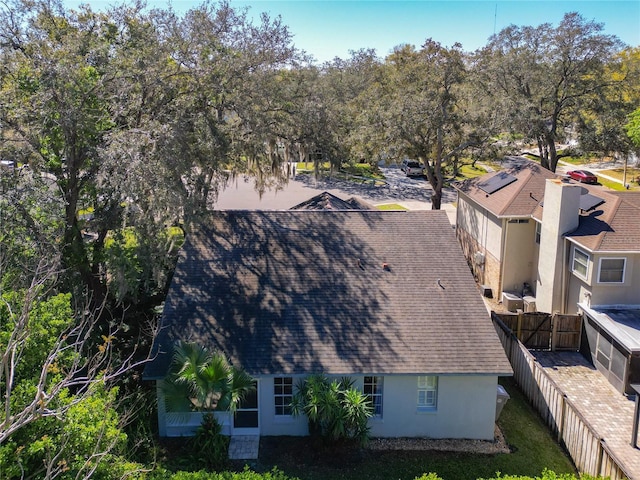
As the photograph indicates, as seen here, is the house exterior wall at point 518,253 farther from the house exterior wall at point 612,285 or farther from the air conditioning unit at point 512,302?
the house exterior wall at point 612,285

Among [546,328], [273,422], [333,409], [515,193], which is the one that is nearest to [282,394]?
[273,422]

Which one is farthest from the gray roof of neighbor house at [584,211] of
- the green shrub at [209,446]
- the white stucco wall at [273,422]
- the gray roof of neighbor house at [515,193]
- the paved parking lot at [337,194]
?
the green shrub at [209,446]

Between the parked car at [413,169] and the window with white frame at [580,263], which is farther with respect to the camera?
the parked car at [413,169]

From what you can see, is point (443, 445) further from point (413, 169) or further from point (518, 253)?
point (413, 169)

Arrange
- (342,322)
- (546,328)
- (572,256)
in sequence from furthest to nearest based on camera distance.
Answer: (572,256) → (546,328) → (342,322)

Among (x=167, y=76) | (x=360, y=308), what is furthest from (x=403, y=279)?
(x=167, y=76)

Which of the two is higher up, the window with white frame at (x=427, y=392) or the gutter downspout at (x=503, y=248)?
the gutter downspout at (x=503, y=248)

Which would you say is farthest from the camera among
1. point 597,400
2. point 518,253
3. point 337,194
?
point 337,194
